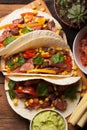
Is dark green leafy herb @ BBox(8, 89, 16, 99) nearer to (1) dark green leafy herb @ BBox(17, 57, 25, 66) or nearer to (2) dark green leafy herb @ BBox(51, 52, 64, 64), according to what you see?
(1) dark green leafy herb @ BBox(17, 57, 25, 66)

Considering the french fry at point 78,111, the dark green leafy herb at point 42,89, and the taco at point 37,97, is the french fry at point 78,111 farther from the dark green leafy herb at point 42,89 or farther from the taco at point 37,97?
the dark green leafy herb at point 42,89

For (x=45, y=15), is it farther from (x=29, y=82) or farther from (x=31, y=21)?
(x=29, y=82)

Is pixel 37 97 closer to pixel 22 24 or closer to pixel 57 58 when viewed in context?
pixel 57 58

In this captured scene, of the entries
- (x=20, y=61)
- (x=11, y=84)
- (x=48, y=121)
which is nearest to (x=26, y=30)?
(x=20, y=61)

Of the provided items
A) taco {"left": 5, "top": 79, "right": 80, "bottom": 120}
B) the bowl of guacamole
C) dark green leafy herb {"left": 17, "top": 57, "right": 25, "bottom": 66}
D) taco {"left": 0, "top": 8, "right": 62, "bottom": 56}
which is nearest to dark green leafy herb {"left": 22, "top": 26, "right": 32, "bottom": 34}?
taco {"left": 0, "top": 8, "right": 62, "bottom": 56}

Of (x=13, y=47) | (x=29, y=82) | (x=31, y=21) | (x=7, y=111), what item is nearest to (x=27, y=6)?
(x=31, y=21)

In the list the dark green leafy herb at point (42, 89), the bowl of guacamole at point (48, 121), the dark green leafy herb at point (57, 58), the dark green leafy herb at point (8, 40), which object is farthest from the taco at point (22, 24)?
the bowl of guacamole at point (48, 121)

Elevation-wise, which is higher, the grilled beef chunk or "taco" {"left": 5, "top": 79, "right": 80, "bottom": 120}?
the grilled beef chunk
